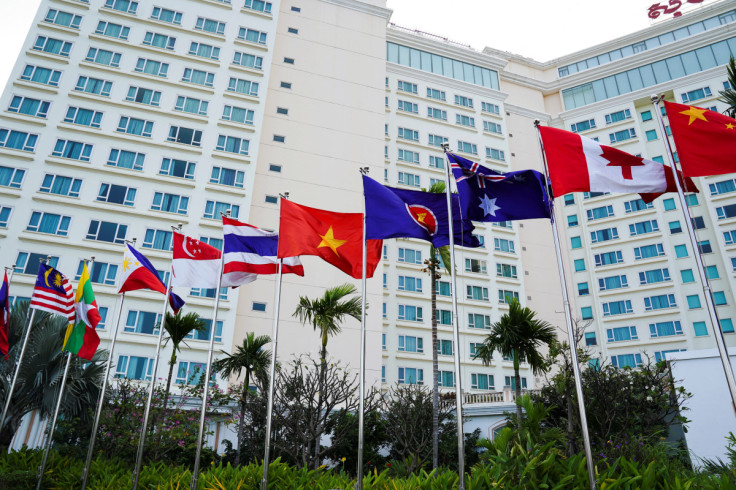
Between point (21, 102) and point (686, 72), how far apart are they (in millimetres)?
65070

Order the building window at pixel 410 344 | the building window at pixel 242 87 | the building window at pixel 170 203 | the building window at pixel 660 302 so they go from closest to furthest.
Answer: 1. the building window at pixel 170 203
2. the building window at pixel 242 87
3. the building window at pixel 410 344
4. the building window at pixel 660 302

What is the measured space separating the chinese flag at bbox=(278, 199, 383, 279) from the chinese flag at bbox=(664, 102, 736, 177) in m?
8.13

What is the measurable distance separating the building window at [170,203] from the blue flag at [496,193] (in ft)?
102

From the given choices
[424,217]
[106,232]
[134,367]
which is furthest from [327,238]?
[106,232]

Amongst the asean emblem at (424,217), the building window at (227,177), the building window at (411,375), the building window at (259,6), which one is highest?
the building window at (259,6)

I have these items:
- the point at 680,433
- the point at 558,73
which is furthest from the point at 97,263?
the point at 558,73

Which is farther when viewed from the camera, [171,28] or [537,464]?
[171,28]

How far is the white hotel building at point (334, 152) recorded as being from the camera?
127 feet

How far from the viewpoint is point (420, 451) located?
29.1 metres

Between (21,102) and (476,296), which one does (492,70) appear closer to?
(476,296)

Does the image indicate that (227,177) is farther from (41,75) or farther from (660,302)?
(660,302)

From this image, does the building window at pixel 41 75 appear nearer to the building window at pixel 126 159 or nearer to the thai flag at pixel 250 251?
the building window at pixel 126 159

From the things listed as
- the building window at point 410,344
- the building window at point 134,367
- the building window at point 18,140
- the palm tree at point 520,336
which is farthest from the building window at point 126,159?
the palm tree at point 520,336

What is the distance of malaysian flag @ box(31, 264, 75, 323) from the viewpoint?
754 inches
